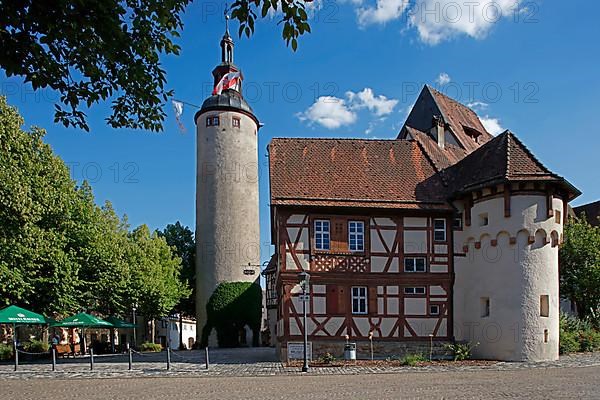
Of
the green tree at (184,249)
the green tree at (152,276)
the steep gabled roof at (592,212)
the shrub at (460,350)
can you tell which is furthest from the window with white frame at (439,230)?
the green tree at (184,249)

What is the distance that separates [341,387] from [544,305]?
1215 cm

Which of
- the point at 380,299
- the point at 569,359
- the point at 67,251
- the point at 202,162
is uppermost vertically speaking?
the point at 202,162

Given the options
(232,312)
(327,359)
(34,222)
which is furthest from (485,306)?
(232,312)

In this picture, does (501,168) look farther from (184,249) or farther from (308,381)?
(184,249)

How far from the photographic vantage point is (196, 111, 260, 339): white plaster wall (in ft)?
135

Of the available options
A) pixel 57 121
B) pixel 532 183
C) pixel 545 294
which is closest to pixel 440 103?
pixel 532 183

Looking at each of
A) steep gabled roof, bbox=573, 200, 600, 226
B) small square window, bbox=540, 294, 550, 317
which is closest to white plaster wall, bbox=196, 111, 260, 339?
small square window, bbox=540, 294, 550, 317

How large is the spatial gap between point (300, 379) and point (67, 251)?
720 inches

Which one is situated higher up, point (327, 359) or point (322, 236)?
point (322, 236)

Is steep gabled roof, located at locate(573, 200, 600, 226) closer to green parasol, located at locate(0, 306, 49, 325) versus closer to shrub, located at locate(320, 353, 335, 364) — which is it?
shrub, located at locate(320, 353, 335, 364)

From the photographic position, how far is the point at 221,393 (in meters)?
13.9

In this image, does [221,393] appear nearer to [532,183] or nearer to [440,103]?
[532,183]

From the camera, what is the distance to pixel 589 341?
26859mm

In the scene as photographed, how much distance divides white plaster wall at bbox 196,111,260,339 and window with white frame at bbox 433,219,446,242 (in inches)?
724
